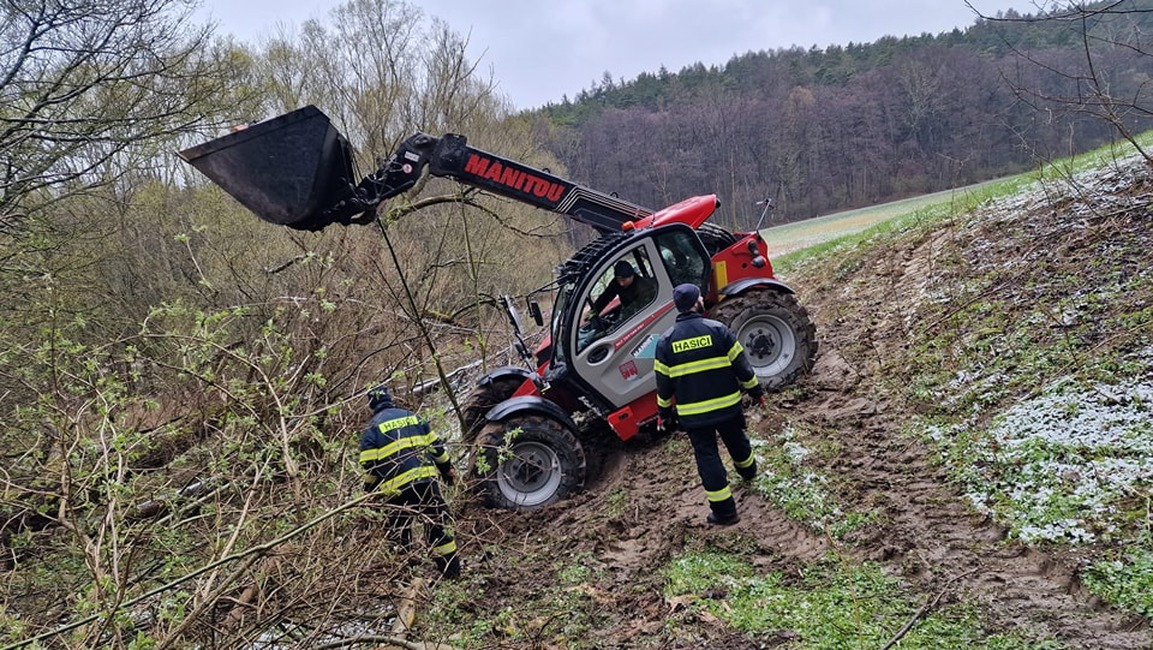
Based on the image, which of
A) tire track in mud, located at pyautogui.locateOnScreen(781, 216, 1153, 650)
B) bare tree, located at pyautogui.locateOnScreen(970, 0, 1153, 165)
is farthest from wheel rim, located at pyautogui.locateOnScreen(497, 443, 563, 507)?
bare tree, located at pyautogui.locateOnScreen(970, 0, 1153, 165)

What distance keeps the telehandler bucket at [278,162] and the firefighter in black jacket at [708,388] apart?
2958 mm

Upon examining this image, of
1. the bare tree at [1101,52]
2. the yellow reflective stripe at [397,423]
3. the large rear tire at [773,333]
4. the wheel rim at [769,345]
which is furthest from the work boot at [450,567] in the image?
the bare tree at [1101,52]

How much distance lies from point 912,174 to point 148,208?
40.4 metres

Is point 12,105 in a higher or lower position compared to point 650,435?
higher

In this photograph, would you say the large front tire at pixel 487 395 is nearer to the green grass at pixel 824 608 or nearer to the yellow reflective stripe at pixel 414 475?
the yellow reflective stripe at pixel 414 475

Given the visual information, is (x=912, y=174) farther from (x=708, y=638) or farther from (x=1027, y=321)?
(x=708, y=638)

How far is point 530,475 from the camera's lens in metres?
6.52

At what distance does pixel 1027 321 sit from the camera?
6.30m

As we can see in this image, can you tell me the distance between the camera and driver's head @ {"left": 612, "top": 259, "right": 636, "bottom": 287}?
6609mm

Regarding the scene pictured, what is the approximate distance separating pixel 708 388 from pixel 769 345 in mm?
2221

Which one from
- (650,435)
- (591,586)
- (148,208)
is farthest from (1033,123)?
(148,208)

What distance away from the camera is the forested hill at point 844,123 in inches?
311

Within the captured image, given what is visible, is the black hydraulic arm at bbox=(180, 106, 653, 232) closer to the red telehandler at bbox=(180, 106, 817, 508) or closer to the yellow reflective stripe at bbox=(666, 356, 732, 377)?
the red telehandler at bbox=(180, 106, 817, 508)

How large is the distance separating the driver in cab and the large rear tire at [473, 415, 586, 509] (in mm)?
1244
